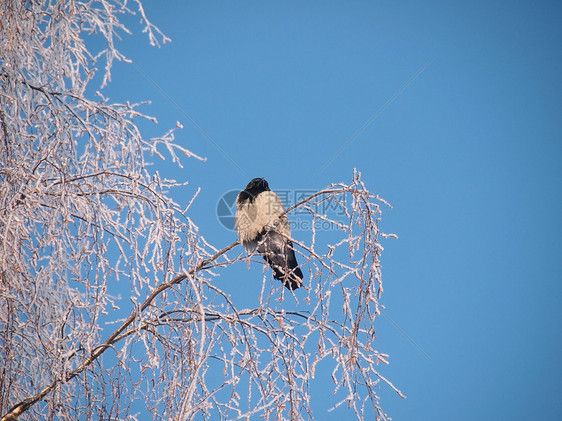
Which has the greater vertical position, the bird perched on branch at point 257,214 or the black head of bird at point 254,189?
the black head of bird at point 254,189

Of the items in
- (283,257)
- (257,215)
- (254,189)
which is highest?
(254,189)

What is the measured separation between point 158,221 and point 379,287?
736mm

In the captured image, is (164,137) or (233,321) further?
(164,137)

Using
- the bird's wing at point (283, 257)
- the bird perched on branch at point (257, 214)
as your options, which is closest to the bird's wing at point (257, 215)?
the bird perched on branch at point (257, 214)

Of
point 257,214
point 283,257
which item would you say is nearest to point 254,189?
point 257,214

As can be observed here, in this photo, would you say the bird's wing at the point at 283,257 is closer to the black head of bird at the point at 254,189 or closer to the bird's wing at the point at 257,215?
the bird's wing at the point at 257,215

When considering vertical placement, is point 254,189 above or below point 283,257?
above

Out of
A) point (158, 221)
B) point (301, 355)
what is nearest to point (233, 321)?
point (301, 355)

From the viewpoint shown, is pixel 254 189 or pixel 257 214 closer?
pixel 257 214

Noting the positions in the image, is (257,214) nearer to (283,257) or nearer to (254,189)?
(254,189)

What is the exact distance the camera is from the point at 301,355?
184 centimetres

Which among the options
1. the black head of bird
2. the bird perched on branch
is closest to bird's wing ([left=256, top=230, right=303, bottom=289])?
the bird perched on branch

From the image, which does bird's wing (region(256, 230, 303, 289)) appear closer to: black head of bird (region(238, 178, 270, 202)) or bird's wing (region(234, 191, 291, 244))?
bird's wing (region(234, 191, 291, 244))

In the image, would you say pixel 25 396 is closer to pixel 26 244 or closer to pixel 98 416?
pixel 98 416
